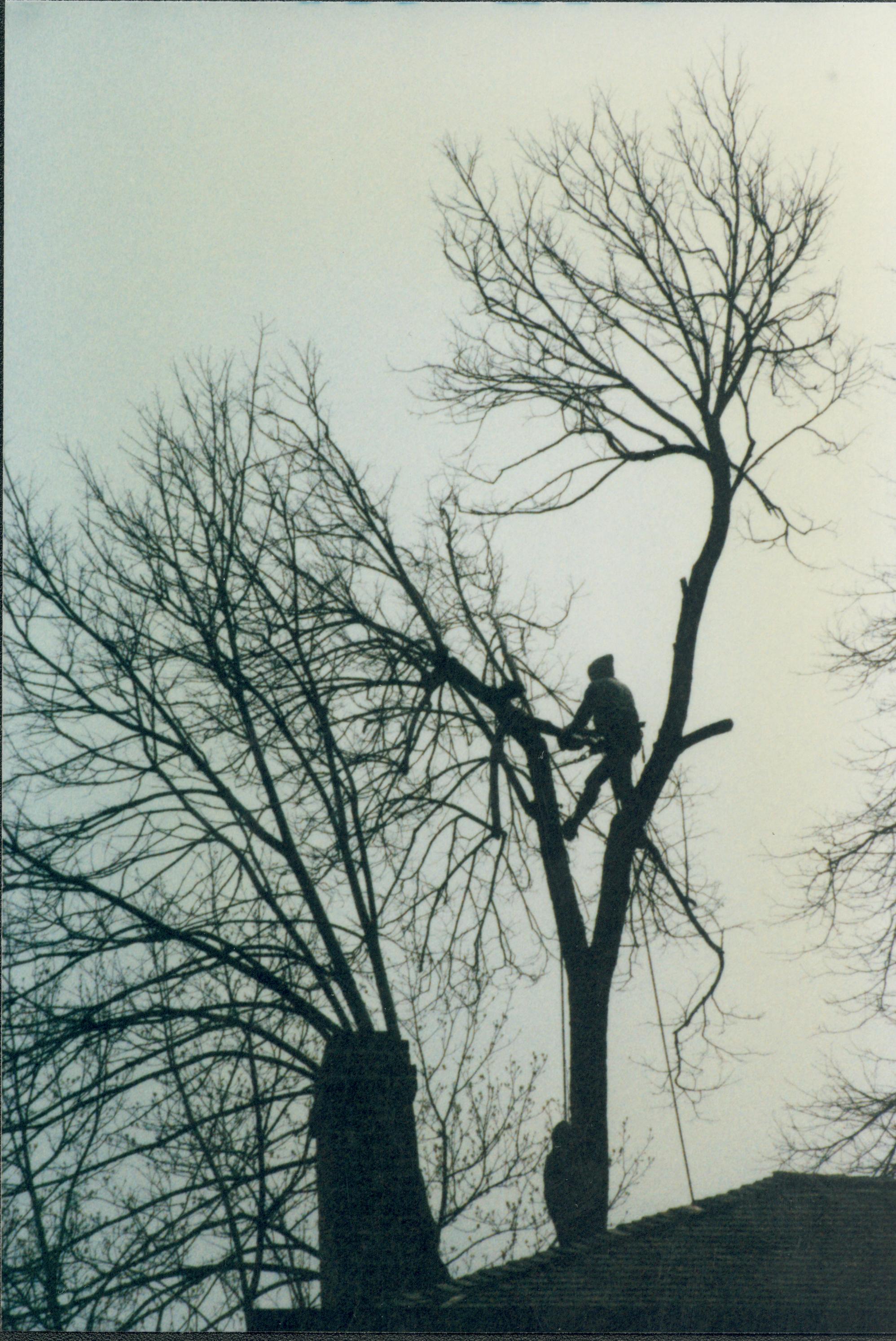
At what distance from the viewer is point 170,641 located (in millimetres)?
9523

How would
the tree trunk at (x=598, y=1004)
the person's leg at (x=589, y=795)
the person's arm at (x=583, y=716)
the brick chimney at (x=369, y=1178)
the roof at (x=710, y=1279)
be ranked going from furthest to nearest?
the person's leg at (x=589, y=795)
the tree trunk at (x=598, y=1004)
the brick chimney at (x=369, y=1178)
the person's arm at (x=583, y=716)
the roof at (x=710, y=1279)

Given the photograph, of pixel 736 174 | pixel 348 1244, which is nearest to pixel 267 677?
pixel 348 1244

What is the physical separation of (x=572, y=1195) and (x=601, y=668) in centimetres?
299

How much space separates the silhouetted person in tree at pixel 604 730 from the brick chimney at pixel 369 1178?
196 centimetres

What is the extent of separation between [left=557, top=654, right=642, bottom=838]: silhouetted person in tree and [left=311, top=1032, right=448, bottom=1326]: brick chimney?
196 cm

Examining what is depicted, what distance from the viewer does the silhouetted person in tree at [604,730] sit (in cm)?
799

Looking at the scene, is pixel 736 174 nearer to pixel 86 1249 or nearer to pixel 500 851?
pixel 500 851

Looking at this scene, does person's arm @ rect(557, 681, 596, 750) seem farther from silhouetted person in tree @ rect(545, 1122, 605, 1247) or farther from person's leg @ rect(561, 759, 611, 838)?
silhouetted person in tree @ rect(545, 1122, 605, 1247)

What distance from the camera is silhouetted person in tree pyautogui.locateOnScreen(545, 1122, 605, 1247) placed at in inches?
314

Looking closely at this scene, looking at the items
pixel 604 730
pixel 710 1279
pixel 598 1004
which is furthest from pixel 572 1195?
pixel 604 730

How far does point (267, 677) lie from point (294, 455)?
163 centimetres

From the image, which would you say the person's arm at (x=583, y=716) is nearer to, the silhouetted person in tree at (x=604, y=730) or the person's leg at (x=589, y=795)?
the silhouetted person in tree at (x=604, y=730)

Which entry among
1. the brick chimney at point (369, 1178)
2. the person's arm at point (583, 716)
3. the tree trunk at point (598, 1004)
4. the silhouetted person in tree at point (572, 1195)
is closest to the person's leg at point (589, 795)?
the tree trunk at point (598, 1004)

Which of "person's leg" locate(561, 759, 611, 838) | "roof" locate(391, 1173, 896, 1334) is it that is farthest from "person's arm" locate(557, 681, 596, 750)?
"roof" locate(391, 1173, 896, 1334)
